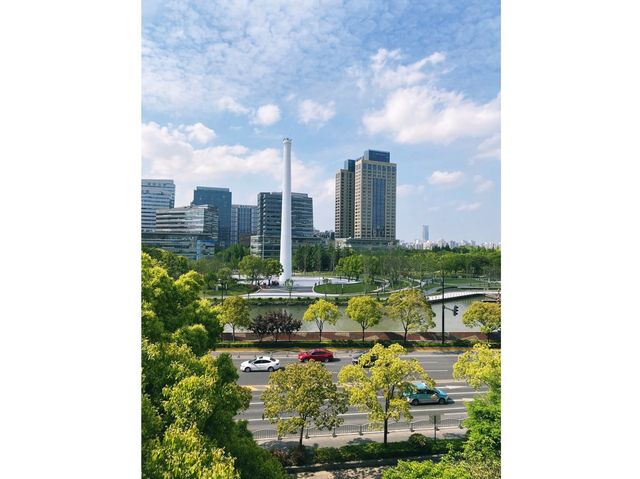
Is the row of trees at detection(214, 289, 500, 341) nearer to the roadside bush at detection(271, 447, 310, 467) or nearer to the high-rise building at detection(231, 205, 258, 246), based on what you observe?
the roadside bush at detection(271, 447, 310, 467)

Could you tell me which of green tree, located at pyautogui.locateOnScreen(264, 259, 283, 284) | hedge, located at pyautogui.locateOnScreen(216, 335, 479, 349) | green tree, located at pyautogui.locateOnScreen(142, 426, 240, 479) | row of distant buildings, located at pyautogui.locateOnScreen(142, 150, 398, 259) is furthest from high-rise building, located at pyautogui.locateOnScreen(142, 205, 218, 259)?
green tree, located at pyautogui.locateOnScreen(142, 426, 240, 479)

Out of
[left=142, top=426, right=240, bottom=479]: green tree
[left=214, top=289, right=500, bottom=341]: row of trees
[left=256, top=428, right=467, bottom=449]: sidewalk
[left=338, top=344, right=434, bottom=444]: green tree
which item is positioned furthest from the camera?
[left=214, top=289, right=500, bottom=341]: row of trees

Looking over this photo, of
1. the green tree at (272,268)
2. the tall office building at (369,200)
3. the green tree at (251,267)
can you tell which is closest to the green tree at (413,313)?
the tall office building at (369,200)

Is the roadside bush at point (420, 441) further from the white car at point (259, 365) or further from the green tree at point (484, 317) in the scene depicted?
the green tree at point (484, 317)
